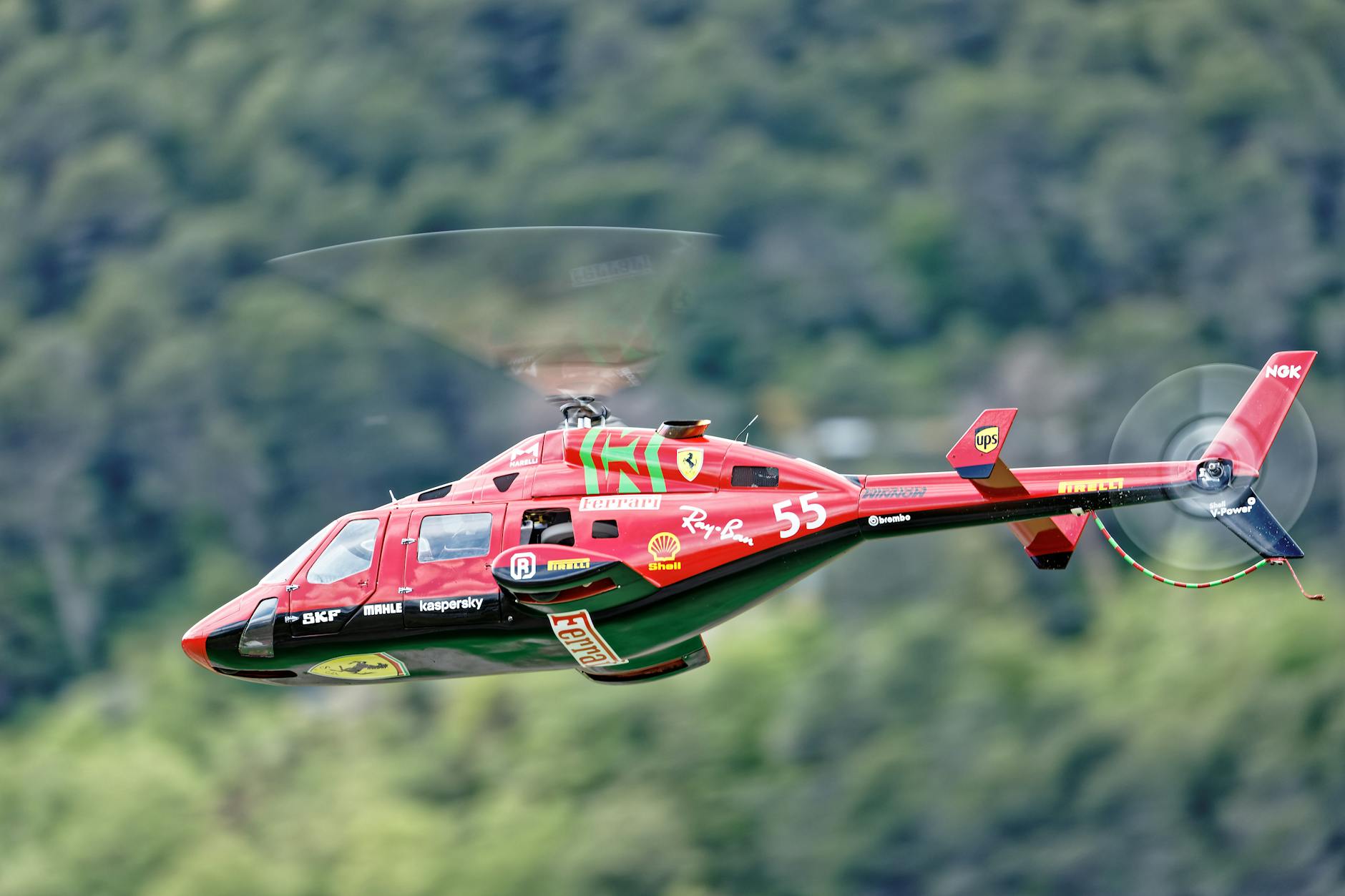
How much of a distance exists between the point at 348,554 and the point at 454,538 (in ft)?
3.07

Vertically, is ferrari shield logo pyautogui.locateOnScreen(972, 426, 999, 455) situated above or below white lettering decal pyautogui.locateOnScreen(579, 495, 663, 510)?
above

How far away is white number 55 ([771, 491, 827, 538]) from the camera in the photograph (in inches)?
471

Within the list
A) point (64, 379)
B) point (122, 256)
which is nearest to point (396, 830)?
point (64, 379)

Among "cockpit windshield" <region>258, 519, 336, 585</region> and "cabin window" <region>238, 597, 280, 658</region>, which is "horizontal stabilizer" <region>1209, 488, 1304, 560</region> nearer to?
"cockpit windshield" <region>258, 519, 336, 585</region>

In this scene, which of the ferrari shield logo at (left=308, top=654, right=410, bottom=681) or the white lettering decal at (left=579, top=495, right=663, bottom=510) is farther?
the ferrari shield logo at (left=308, top=654, right=410, bottom=681)

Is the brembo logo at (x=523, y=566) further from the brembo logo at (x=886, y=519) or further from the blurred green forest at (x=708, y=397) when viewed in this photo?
the blurred green forest at (x=708, y=397)

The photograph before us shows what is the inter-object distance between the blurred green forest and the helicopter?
2043cm

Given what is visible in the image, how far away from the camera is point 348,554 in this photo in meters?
13.0

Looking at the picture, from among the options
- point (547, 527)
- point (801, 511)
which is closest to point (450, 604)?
point (547, 527)

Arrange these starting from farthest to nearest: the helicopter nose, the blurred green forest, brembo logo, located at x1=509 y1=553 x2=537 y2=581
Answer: the blurred green forest
the helicopter nose
brembo logo, located at x1=509 y1=553 x2=537 y2=581

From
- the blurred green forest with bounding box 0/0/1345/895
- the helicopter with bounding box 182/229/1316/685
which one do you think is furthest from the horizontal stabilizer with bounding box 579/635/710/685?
the blurred green forest with bounding box 0/0/1345/895

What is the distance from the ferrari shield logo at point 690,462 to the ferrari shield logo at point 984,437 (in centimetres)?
205

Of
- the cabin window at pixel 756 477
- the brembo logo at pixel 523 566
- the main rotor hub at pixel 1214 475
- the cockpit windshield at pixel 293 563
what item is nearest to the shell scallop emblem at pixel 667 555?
the cabin window at pixel 756 477

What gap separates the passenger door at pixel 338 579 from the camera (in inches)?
508
